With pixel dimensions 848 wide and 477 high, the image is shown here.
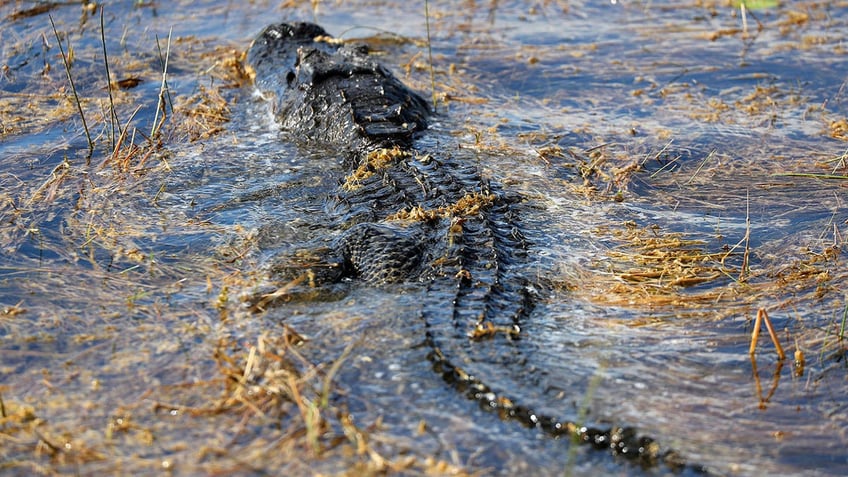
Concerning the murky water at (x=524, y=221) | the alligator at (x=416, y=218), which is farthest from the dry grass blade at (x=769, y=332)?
the alligator at (x=416, y=218)

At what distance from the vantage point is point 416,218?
4344mm

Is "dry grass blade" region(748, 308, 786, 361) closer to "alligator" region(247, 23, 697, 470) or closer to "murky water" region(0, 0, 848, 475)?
"murky water" region(0, 0, 848, 475)

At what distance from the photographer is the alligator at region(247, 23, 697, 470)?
3.10 m

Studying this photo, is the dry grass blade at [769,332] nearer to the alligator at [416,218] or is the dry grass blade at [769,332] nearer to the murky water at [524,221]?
the murky water at [524,221]

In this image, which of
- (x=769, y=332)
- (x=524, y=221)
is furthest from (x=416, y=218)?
(x=769, y=332)

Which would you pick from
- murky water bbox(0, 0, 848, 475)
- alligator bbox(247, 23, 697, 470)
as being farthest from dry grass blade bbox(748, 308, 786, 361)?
alligator bbox(247, 23, 697, 470)

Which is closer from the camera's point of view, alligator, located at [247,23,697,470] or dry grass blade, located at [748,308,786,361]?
alligator, located at [247,23,697,470]

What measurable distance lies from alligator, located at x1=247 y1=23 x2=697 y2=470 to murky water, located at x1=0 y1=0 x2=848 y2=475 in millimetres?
76

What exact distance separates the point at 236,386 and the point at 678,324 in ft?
6.06

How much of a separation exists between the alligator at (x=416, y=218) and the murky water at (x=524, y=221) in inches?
3.0

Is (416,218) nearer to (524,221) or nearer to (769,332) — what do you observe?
(524,221)

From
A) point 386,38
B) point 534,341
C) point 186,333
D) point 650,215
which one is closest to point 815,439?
point 534,341

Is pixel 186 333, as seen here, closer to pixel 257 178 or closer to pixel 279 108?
pixel 257 178

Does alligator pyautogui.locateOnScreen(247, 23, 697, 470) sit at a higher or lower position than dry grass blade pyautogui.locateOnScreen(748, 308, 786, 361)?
higher
